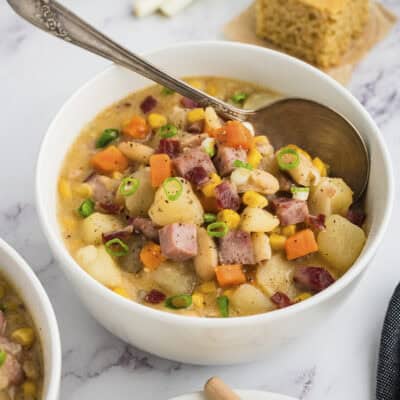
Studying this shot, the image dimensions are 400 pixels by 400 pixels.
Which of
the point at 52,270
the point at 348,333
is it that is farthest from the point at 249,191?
the point at 52,270

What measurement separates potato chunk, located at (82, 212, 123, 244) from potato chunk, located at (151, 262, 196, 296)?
24 centimetres

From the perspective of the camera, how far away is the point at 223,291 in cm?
271

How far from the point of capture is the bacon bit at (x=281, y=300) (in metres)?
2.64

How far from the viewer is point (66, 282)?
314cm

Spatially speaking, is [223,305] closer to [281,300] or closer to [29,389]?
[281,300]

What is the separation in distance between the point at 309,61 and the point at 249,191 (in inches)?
60.0

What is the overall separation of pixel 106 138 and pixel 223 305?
3.01ft

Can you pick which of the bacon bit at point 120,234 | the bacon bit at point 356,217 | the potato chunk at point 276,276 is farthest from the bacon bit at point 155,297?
the bacon bit at point 356,217

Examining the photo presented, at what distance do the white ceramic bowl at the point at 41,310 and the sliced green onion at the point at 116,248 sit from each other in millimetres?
378

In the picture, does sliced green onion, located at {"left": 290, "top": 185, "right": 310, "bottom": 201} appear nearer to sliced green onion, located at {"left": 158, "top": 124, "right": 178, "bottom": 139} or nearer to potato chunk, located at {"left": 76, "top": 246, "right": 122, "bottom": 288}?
sliced green onion, located at {"left": 158, "top": 124, "right": 178, "bottom": 139}

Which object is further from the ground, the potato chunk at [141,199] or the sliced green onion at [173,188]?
the sliced green onion at [173,188]

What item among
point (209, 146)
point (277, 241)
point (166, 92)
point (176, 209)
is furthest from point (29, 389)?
point (166, 92)

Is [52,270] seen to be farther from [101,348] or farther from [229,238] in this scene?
[229,238]

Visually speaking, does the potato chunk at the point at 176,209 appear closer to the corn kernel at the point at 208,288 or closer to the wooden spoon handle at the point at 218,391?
the corn kernel at the point at 208,288
